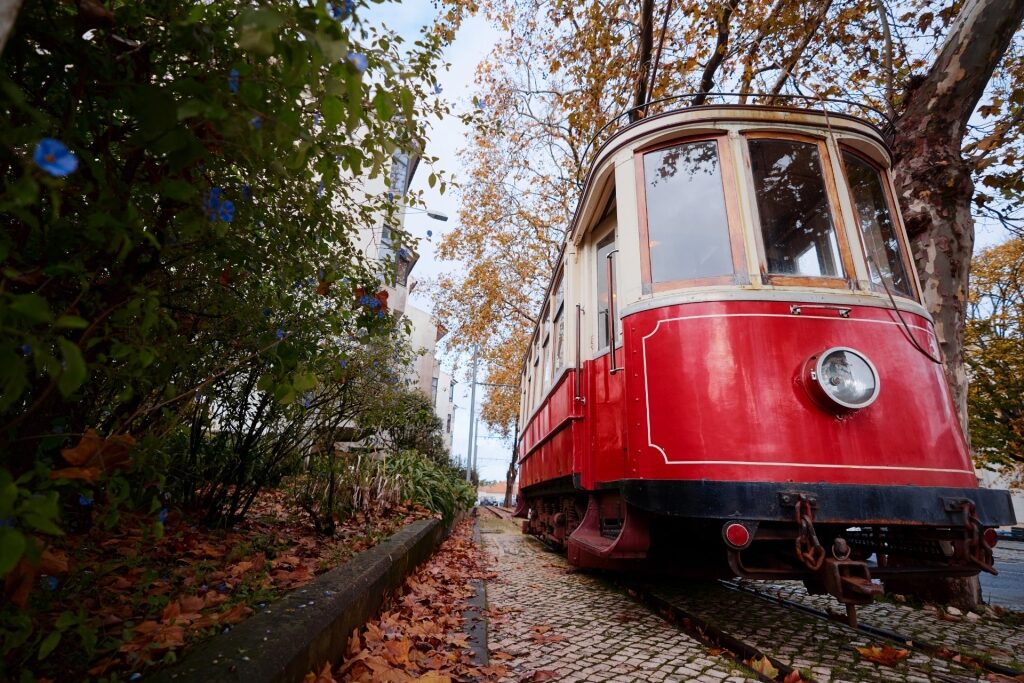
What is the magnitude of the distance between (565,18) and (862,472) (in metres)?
8.03

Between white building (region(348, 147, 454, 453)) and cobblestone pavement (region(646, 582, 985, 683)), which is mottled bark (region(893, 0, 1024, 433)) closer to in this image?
cobblestone pavement (region(646, 582, 985, 683))

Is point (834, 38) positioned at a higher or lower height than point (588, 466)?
higher

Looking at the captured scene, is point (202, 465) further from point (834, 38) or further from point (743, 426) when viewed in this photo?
point (834, 38)

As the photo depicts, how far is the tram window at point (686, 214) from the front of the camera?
333 centimetres

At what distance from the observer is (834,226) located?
3305 millimetres

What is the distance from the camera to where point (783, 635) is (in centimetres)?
337

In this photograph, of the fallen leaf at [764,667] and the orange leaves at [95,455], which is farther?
the fallen leaf at [764,667]

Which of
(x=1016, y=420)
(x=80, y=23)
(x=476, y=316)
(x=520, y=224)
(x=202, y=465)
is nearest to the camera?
(x=80, y=23)

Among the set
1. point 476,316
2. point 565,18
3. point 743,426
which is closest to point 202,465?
point 743,426

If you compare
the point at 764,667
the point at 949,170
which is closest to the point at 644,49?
the point at 949,170

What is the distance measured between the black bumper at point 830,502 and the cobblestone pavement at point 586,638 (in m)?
0.80

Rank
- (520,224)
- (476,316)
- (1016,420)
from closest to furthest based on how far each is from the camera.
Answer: (1016,420), (520,224), (476,316)

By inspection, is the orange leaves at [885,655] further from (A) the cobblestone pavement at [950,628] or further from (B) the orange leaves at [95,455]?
(B) the orange leaves at [95,455]

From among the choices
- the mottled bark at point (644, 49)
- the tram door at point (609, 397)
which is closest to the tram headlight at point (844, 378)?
the tram door at point (609, 397)
